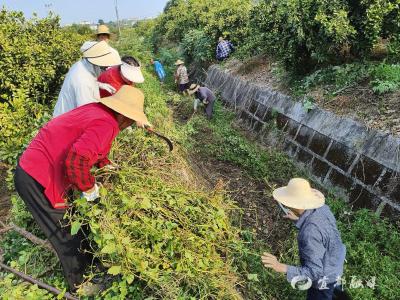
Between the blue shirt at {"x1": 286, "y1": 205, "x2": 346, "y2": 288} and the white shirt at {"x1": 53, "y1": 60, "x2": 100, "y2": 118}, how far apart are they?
9.40ft

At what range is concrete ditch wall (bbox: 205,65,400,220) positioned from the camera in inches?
195

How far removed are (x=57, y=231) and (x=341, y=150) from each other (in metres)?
4.44

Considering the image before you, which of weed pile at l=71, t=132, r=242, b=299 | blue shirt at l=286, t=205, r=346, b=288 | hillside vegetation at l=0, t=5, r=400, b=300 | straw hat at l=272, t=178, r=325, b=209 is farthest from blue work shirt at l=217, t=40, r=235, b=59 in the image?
blue shirt at l=286, t=205, r=346, b=288

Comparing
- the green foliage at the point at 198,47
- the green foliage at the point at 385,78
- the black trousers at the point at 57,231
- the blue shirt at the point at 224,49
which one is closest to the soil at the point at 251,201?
the black trousers at the point at 57,231

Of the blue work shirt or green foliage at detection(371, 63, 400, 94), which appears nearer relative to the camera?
green foliage at detection(371, 63, 400, 94)

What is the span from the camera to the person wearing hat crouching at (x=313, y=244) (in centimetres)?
293

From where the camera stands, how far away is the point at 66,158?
280 cm

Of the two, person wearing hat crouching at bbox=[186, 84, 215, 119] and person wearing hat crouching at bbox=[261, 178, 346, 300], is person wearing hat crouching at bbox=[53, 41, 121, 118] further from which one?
person wearing hat crouching at bbox=[186, 84, 215, 119]

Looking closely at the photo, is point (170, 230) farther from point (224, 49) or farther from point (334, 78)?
point (224, 49)

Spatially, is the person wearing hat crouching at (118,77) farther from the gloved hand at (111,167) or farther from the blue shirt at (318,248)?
the blue shirt at (318,248)

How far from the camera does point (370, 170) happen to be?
5.24 m

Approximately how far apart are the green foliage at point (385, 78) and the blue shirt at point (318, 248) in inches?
143

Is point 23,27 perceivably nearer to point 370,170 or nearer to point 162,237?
point 162,237

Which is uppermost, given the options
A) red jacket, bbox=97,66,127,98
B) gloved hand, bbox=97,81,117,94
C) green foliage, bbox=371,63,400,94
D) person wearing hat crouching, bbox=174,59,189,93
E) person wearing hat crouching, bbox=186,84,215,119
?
green foliage, bbox=371,63,400,94
